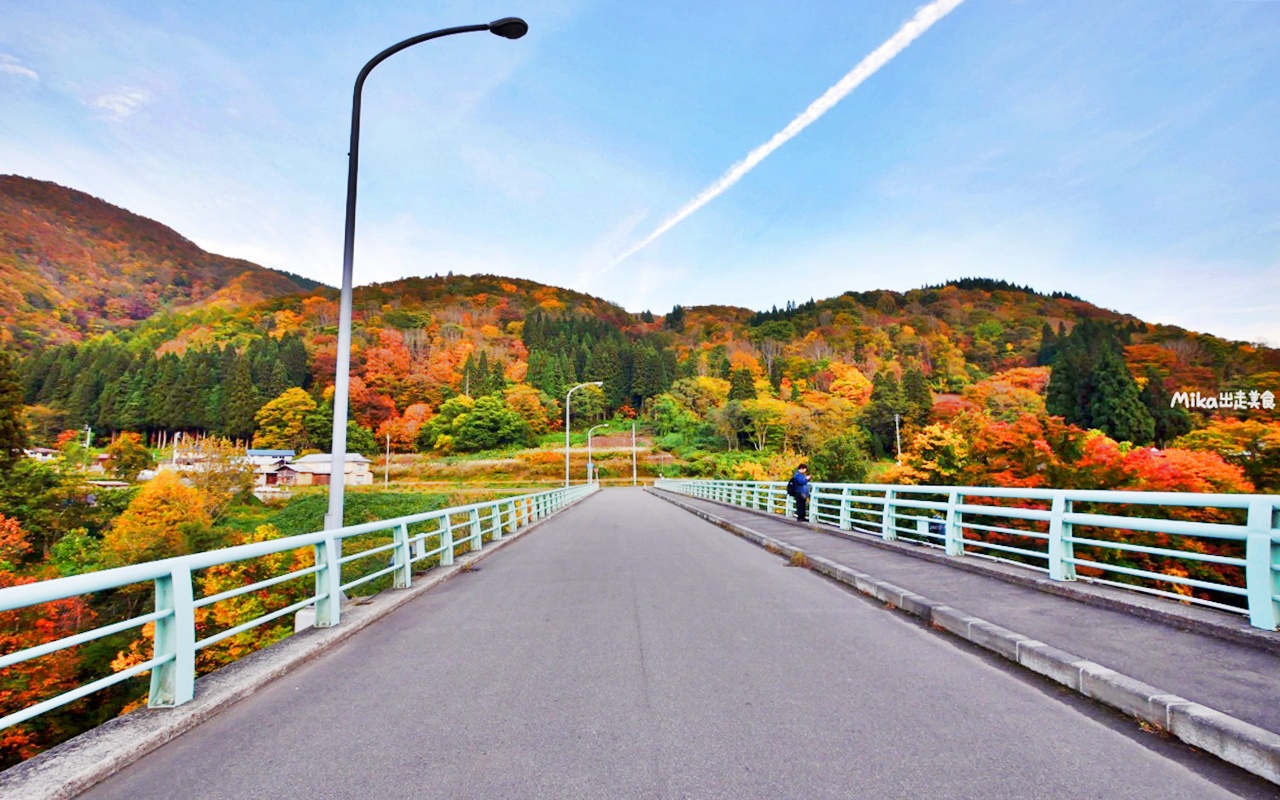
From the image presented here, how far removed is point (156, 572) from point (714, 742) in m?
3.50

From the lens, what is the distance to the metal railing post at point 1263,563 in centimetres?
484

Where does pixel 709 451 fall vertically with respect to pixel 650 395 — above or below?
below

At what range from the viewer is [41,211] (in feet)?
632

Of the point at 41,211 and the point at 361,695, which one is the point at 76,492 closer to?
the point at 361,695

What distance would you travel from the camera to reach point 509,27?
8773 millimetres

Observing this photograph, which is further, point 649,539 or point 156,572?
point 649,539

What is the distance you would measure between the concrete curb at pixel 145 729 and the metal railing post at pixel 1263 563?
7.44 m

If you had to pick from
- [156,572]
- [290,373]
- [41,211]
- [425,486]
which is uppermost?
[41,211]

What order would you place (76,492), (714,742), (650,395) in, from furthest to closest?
(650,395)
(76,492)
(714,742)

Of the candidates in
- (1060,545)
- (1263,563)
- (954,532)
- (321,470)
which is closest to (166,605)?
(1263,563)

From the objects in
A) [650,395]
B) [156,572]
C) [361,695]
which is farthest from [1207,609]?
[650,395]

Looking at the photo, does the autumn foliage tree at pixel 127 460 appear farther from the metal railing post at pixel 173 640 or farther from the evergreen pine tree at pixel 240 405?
the metal railing post at pixel 173 640

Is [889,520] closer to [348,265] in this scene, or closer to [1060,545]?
[1060,545]

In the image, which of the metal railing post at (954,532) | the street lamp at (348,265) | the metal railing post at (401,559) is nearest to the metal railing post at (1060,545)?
the metal railing post at (954,532)
